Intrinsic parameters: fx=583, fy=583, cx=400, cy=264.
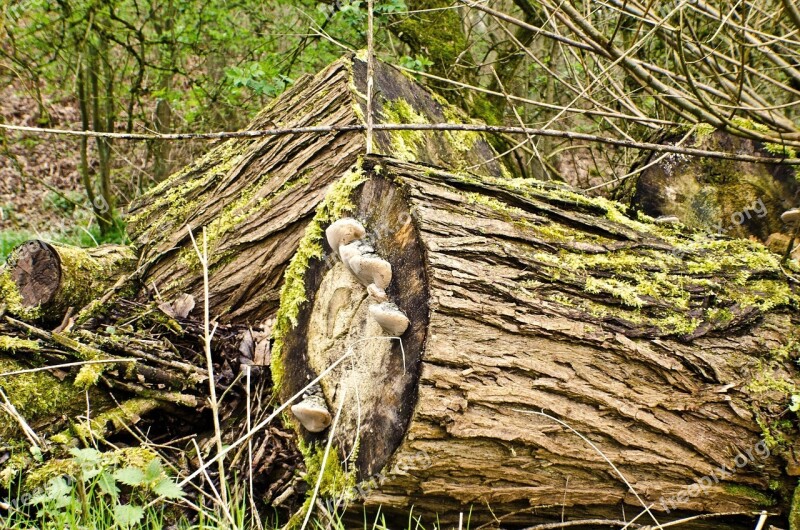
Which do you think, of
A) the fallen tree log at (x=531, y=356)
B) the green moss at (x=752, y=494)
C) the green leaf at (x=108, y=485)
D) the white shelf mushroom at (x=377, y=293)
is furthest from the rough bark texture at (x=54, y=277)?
the green moss at (x=752, y=494)

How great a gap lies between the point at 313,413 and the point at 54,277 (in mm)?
2068

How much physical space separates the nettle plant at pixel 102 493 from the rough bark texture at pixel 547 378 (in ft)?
2.08

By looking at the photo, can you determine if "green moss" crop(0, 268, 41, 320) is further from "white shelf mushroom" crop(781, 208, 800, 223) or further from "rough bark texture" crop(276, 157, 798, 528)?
"white shelf mushroom" crop(781, 208, 800, 223)

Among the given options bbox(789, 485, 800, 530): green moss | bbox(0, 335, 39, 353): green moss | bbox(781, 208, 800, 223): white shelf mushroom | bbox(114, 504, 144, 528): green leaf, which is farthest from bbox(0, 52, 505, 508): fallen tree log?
bbox(789, 485, 800, 530): green moss

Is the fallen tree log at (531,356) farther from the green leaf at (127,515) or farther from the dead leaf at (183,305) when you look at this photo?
the dead leaf at (183,305)

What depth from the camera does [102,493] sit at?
1934 mm

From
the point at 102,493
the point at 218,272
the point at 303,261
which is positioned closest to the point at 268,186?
the point at 218,272

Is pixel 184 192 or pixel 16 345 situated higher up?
pixel 184 192

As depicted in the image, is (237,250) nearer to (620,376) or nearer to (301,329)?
(301,329)

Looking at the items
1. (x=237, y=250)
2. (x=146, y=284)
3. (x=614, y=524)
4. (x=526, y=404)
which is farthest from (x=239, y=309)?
(x=614, y=524)

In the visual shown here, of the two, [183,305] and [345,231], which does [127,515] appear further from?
[183,305]

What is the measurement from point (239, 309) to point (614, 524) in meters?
2.27

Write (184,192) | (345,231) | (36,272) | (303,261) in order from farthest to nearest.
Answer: (184,192) → (36,272) → (303,261) → (345,231)

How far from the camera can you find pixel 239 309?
340cm
